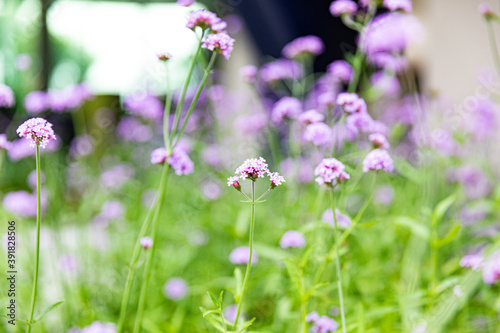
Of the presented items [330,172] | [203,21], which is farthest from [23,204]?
[330,172]

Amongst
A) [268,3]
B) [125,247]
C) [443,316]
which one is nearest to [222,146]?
[125,247]

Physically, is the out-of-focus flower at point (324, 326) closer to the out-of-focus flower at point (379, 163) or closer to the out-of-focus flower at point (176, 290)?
the out-of-focus flower at point (379, 163)

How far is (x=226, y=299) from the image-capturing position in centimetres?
129

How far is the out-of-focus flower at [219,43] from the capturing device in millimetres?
742

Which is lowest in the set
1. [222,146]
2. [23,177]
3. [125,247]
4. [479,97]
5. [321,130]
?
[23,177]

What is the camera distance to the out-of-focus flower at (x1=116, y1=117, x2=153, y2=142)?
2125 mm

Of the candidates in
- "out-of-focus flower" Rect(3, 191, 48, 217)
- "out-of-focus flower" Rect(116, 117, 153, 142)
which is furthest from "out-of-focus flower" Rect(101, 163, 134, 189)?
"out-of-focus flower" Rect(3, 191, 48, 217)

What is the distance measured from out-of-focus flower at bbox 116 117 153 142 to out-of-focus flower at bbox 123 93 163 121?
1.06 ft

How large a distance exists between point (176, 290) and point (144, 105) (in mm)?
693

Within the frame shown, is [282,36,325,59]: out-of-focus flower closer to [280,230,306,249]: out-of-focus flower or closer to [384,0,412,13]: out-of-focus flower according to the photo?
[384,0,412,13]: out-of-focus flower

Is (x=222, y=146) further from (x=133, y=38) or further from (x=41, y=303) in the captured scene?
(x=133, y=38)

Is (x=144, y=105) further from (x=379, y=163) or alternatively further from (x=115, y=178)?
(x=379, y=163)

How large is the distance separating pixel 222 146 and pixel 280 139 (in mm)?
913

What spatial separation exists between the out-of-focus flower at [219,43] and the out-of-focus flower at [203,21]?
21 mm
